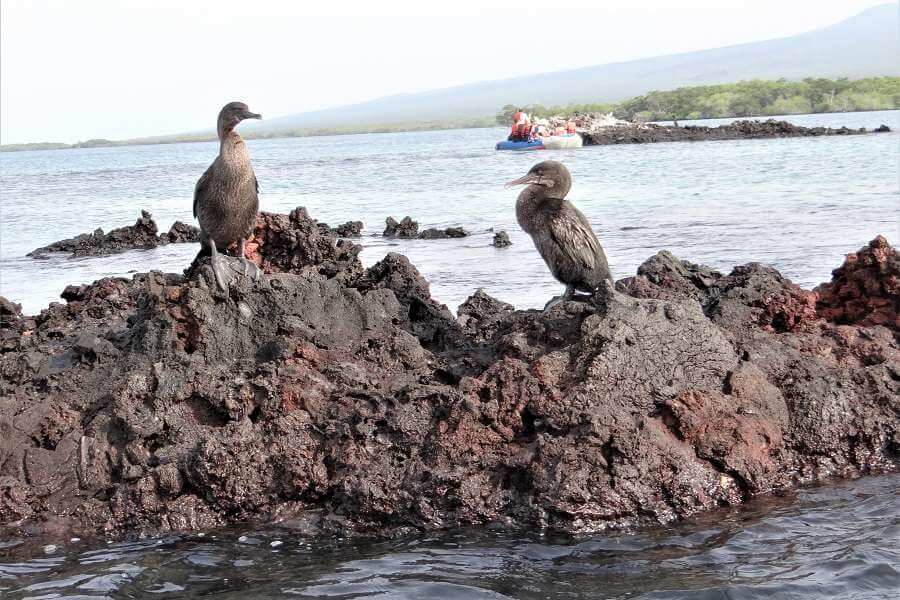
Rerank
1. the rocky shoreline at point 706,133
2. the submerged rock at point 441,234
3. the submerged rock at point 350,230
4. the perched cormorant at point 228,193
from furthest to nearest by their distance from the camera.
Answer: the rocky shoreline at point 706,133 → the submerged rock at point 350,230 → the submerged rock at point 441,234 → the perched cormorant at point 228,193

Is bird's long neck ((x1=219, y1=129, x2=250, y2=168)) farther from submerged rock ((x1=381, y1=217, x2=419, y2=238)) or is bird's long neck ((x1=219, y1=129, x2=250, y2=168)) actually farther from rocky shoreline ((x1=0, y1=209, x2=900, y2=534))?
submerged rock ((x1=381, y1=217, x2=419, y2=238))

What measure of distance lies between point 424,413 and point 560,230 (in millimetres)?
1649

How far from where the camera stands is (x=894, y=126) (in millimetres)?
61812

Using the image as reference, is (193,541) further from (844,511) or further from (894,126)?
(894,126)

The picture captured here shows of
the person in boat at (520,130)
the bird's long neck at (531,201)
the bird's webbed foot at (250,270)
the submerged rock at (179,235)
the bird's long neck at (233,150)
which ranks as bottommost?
the submerged rock at (179,235)

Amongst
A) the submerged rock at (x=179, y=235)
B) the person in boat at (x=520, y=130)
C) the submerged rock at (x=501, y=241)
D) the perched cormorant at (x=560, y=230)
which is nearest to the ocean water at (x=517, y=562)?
the perched cormorant at (x=560, y=230)

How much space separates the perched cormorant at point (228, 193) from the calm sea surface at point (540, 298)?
99.1 inches

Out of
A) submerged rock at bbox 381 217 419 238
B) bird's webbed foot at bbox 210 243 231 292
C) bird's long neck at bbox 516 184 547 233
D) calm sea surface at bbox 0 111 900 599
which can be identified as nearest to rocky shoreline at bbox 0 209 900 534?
bird's webbed foot at bbox 210 243 231 292

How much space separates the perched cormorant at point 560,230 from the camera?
6273mm

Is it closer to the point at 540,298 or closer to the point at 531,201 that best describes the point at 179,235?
the point at 540,298

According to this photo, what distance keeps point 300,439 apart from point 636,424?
1722 mm

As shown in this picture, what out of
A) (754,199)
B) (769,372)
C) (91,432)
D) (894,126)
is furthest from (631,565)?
(894,126)

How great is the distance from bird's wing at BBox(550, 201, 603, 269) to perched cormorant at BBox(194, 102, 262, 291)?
210 centimetres

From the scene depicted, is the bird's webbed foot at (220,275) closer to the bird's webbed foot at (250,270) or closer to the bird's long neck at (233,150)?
the bird's webbed foot at (250,270)
